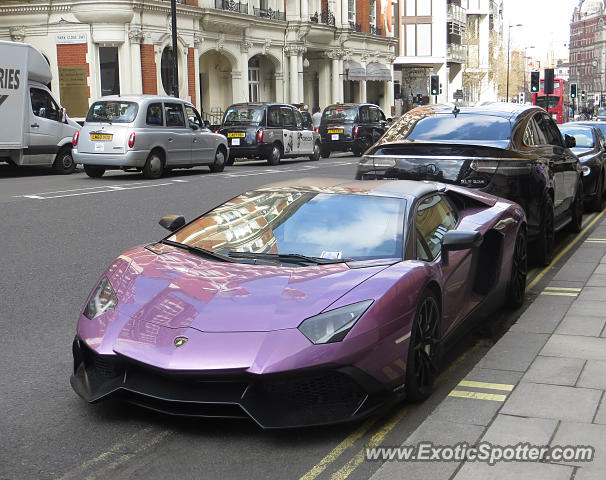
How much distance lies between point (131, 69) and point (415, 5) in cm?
5094

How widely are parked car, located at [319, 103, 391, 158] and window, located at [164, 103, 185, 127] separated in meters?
11.1

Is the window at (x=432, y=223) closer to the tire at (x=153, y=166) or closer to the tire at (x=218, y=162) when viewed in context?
the tire at (x=153, y=166)

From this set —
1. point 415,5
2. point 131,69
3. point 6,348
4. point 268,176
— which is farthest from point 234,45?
point 415,5

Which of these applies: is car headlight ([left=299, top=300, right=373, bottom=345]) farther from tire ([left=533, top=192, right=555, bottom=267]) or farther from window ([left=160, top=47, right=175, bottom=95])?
window ([left=160, top=47, right=175, bottom=95])

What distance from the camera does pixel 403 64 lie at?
77.8 m

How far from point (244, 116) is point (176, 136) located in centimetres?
543

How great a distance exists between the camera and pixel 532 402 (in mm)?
4555

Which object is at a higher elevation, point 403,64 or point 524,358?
point 403,64

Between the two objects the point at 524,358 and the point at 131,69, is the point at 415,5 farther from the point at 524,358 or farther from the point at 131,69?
the point at 524,358

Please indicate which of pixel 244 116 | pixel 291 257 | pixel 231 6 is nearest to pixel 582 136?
pixel 291 257

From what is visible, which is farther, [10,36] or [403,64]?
[403,64]

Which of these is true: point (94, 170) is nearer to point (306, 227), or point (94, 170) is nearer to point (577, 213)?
point (577, 213)

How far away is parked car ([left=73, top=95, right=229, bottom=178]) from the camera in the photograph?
19375mm

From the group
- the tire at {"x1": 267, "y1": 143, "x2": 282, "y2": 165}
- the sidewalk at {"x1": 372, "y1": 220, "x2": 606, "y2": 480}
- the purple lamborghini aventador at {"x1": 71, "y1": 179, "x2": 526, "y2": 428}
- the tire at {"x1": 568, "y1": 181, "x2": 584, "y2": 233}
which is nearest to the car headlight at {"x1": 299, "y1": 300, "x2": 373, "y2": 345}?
the purple lamborghini aventador at {"x1": 71, "y1": 179, "x2": 526, "y2": 428}
